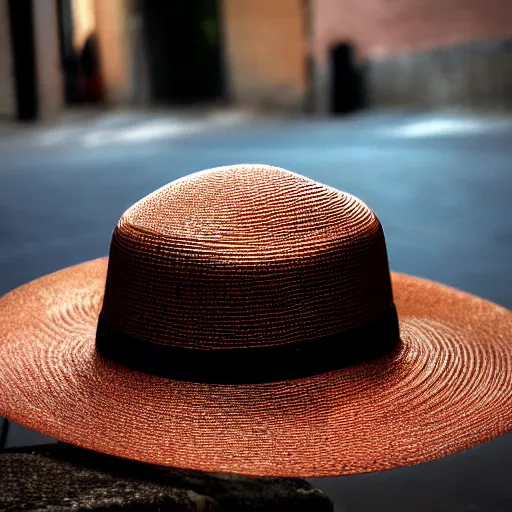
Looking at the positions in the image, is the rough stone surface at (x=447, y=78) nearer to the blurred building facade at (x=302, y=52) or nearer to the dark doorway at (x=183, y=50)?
the blurred building facade at (x=302, y=52)

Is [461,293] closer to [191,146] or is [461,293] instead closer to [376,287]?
[376,287]

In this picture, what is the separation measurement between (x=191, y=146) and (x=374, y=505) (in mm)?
4403

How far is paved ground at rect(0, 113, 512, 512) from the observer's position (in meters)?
1.41

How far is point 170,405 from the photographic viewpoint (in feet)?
3.23

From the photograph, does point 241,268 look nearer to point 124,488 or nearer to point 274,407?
point 274,407

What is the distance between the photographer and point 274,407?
0.99 m

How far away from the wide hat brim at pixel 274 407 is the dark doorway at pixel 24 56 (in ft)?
23.3

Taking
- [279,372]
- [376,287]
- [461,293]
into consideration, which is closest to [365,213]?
[376,287]

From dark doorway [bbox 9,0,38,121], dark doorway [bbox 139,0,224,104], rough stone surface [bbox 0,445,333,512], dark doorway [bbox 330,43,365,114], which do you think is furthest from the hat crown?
dark doorway [bbox 139,0,224,104]

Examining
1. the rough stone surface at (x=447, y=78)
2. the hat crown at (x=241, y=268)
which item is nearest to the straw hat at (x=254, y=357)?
the hat crown at (x=241, y=268)

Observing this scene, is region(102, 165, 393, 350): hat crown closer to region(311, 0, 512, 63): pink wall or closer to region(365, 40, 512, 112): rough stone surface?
region(365, 40, 512, 112): rough stone surface

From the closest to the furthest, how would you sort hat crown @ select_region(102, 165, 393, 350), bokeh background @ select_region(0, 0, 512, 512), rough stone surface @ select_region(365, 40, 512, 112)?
hat crown @ select_region(102, 165, 393, 350), bokeh background @ select_region(0, 0, 512, 512), rough stone surface @ select_region(365, 40, 512, 112)

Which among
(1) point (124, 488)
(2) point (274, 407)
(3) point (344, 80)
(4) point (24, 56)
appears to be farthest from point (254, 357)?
(3) point (344, 80)

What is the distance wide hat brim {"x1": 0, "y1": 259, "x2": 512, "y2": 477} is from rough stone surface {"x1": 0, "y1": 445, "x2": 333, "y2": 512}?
13cm
